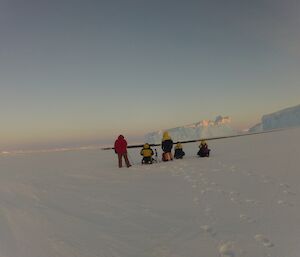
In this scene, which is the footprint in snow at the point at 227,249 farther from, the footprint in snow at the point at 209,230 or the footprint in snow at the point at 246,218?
the footprint in snow at the point at 246,218

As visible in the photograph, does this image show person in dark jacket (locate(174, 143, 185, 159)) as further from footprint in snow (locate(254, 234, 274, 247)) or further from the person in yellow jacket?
footprint in snow (locate(254, 234, 274, 247))

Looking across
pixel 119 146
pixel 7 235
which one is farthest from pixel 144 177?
pixel 7 235

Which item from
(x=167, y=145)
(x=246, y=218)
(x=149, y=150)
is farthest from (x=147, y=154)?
(x=246, y=218)

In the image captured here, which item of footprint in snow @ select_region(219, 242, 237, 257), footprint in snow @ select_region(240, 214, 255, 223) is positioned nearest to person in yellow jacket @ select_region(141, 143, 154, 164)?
footprint in snow @ select_region(240, 214, 255, 223)

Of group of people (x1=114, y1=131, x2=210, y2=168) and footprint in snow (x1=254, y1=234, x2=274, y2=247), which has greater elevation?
group of people (x1=114, y1=131, x2=210, y2=168)

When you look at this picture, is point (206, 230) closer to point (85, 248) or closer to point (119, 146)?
point (85, 248)

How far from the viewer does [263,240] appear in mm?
6234

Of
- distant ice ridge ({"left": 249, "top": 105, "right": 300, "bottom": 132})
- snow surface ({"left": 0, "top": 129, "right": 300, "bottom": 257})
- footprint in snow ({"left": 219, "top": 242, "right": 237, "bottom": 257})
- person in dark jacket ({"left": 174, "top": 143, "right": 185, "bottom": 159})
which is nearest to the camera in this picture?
footprint in snow ({"left": 219, "top": 242, "right": 237, "bottom": 257})

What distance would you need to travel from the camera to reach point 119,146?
2030 centimetres

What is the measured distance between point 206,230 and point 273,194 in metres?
3.61

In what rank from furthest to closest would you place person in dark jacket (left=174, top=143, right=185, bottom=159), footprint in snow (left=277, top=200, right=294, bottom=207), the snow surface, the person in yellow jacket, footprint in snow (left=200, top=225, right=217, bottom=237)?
person in dark jacket (left=174, top=143, right=185, bottom=159) → the person in yellow jacket → footprint in snow (left=277, top=200, right=294, bottom=207) → footprint in snow (left=200, top=225, right=217, bottom=237) → the snow surface

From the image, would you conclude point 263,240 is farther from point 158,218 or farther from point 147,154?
point 147,154

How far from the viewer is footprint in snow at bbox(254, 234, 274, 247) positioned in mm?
6039

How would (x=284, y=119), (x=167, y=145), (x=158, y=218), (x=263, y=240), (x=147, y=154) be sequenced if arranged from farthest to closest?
1. (x=284, y=119)
2. (x=167, y=145)
3. (x=147, y=154)
4. (x=158, y=218)
5. (x=263, y=240)
